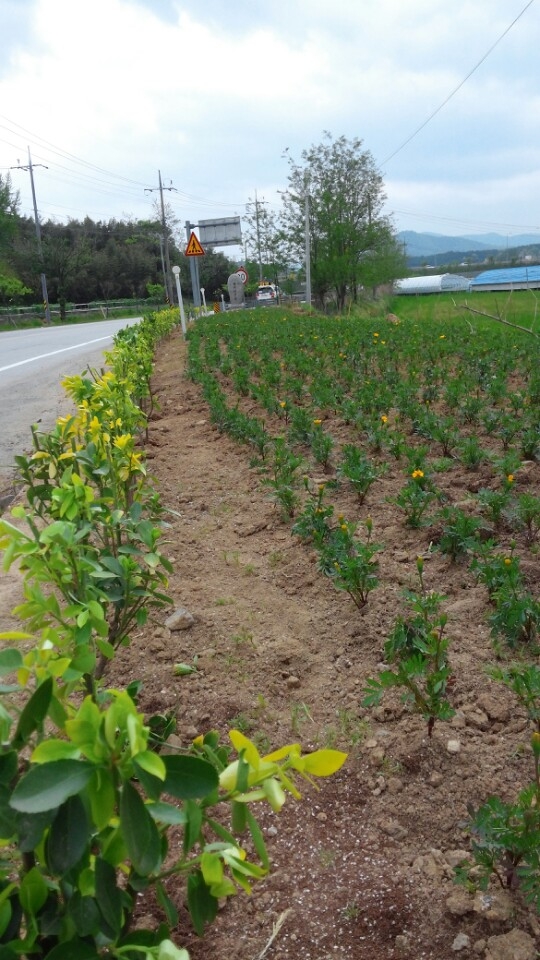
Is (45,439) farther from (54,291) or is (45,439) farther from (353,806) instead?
(54,291)

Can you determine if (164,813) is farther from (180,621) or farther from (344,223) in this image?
(344,223)

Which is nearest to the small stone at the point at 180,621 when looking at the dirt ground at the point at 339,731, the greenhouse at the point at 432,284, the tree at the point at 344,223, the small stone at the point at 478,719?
the dirt ground at the point at 339,731

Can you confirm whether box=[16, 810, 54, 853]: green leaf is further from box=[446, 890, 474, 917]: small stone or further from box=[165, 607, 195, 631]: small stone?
box=[165, 607, 195, 631]: small stone

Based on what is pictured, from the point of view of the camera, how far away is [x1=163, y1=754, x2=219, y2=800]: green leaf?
0.84m

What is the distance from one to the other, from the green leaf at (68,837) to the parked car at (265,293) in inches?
1805

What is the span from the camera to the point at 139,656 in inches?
110

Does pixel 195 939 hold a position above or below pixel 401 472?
below

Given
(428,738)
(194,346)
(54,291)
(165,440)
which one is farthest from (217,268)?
(428,738)

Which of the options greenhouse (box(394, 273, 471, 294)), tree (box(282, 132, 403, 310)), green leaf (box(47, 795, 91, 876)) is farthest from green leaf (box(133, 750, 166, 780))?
greenhouse (box(394, 273, 471, 294))

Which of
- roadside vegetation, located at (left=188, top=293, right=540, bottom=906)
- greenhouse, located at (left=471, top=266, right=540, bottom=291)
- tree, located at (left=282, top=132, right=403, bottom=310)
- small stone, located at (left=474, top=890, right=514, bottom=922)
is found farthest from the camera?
tree, located at (left=282, top=132, right=403, bottom=310)

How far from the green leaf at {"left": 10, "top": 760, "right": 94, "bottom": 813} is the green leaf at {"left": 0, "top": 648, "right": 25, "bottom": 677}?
200 mm

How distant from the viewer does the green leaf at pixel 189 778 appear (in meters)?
0.84

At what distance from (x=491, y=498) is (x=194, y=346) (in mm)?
8993

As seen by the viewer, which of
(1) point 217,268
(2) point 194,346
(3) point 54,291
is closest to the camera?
(2) point 194,346
